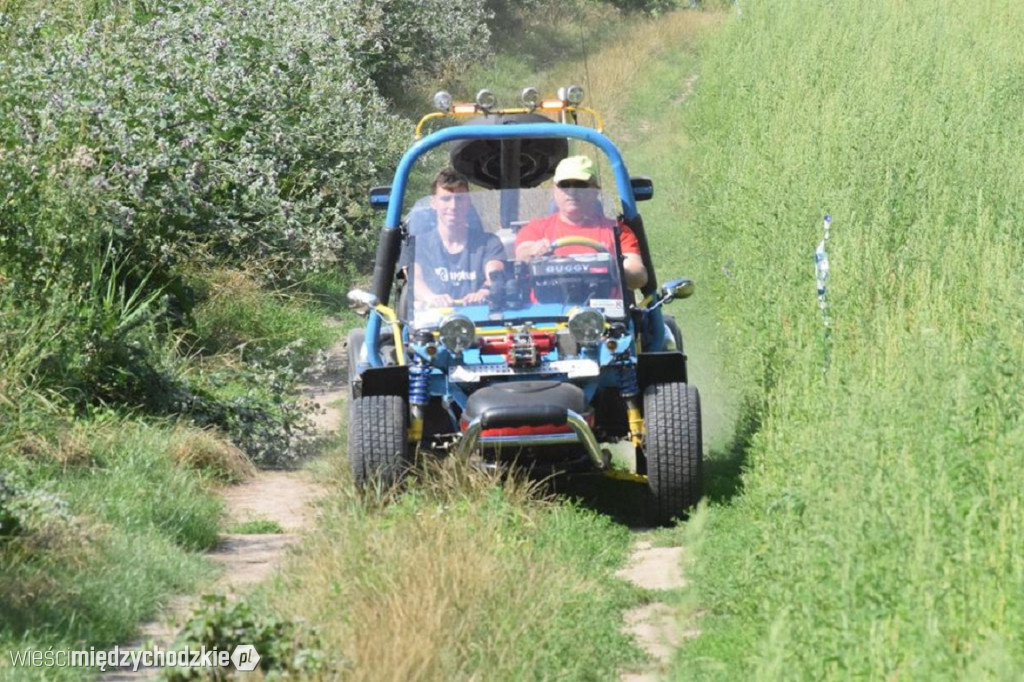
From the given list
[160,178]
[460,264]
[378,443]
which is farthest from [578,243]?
[160,178]

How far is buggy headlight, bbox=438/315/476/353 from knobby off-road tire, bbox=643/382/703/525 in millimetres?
960

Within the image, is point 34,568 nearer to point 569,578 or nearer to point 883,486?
point 569,578

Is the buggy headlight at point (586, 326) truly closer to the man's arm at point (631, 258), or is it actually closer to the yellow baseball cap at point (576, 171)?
the man's arm at point (631, 258)

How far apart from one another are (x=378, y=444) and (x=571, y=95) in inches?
106

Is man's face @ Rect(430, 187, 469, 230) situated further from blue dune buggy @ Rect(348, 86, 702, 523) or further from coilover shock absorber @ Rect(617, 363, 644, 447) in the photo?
coilover shock absorber @ Rect(617, 363, 644, 447)

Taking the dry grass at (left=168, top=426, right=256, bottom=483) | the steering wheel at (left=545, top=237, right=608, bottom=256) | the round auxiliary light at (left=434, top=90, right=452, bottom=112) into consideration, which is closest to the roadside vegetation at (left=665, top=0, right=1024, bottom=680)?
the steering wheel at (left=545, top=237, right=608, bottom=256)

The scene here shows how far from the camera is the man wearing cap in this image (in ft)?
31.3

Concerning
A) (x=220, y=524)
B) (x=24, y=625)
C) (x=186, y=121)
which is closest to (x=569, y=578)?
(x=24, y=625)

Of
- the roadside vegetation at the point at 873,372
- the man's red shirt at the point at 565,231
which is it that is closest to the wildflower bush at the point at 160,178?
the man's red shirt at the point at 565,231

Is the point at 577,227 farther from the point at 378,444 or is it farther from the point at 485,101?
the point at 378,444

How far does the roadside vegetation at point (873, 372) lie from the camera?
545cm

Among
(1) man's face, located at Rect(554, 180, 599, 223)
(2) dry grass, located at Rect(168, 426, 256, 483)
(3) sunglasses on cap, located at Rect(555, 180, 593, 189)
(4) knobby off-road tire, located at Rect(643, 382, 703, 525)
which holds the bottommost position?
(2) dry grass, located at Rect(168, 426, 256, 483)

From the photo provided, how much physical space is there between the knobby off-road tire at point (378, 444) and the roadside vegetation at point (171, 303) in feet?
0.98

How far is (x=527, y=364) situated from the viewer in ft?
29.2
